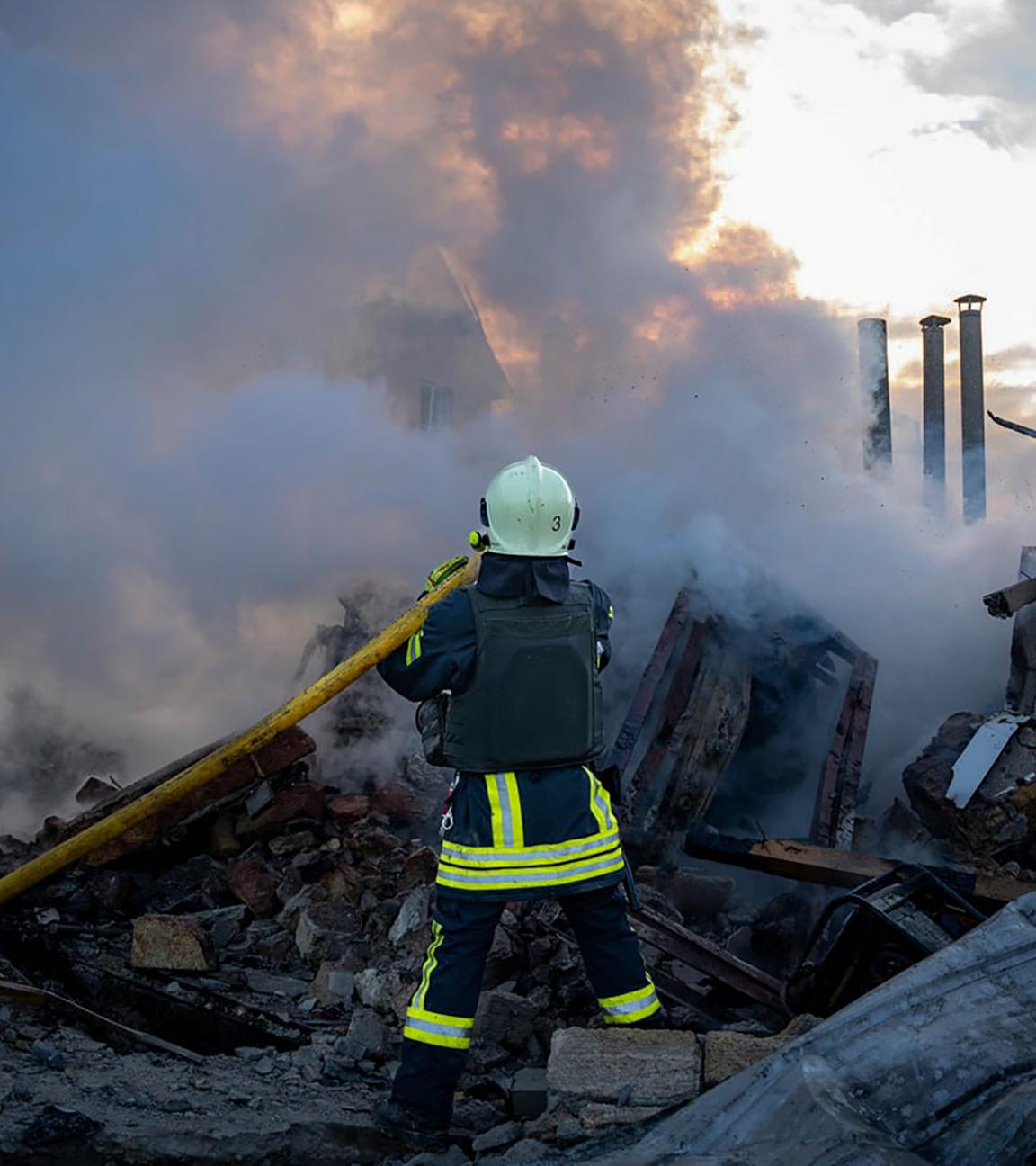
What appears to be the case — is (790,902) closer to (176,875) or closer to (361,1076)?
(361,1076)

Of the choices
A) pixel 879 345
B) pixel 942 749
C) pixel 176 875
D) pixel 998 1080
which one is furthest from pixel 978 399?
pixel 998 1080

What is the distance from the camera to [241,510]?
6680 mm

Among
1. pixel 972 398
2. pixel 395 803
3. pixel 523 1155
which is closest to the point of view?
pixel 523 1155

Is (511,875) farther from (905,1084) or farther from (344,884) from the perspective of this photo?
(344,884)

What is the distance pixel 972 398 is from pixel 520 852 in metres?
14.7

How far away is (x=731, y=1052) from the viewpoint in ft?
8.76

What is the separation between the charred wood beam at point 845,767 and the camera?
529 centimetres

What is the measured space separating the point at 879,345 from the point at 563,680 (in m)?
12.5

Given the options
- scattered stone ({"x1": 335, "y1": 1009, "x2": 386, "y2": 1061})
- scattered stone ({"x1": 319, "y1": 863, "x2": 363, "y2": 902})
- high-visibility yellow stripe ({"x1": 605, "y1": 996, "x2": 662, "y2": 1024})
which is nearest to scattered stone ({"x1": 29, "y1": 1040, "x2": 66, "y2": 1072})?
scattered stone ({"x1": 335, "y1": 1009, "x2": 386, "y2": 1061})

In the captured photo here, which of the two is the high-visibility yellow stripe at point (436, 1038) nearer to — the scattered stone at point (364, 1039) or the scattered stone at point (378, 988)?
the scattered stone at point (364, 1039)

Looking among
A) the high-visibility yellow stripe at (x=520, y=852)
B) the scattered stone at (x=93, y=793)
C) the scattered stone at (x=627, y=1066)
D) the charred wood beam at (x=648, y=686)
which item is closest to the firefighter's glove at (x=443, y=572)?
the high-visibility yellow stripe at (x=520, y=852)

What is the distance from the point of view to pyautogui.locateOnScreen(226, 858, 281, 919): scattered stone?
446 centimetres

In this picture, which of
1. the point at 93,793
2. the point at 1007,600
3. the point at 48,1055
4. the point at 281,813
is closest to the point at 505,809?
the point at 48,1055

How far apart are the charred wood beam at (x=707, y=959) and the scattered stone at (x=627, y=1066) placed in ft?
2.87
